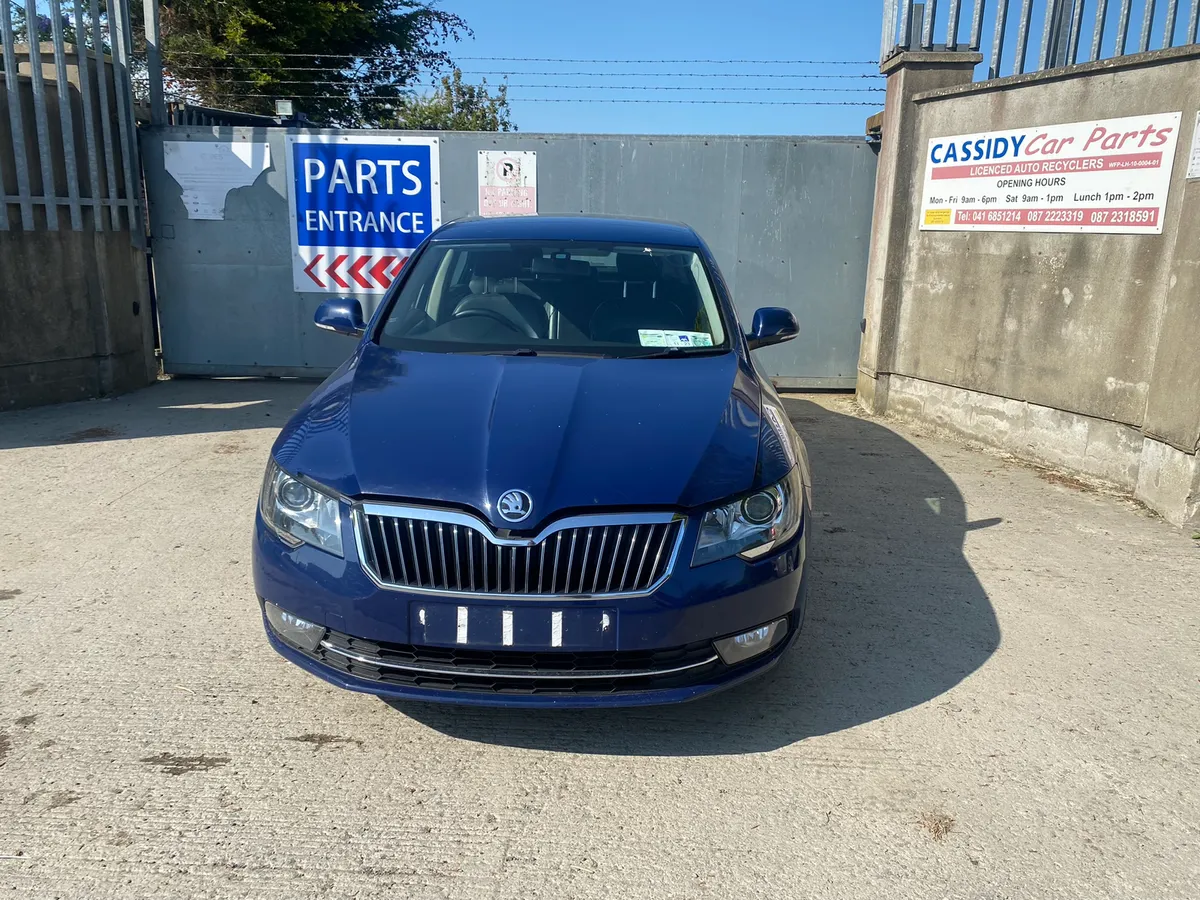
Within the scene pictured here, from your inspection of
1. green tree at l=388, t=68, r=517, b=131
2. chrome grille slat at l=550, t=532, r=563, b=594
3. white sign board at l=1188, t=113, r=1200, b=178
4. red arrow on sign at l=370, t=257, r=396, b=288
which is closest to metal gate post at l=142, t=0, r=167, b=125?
red arrow on sign at l=370, t=257, r=396, b=288

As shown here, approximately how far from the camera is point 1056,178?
20.6 feet

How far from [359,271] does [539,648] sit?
6.88 metres

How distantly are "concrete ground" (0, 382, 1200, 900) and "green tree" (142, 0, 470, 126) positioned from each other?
18.1 m

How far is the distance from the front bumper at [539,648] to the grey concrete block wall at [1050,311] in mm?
3760

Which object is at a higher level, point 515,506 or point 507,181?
point 507,181

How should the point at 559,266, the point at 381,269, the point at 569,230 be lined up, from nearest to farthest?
1. the point at 559,266
2. the point at 569,230
3. the point at 381,269

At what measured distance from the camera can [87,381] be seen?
7902 millimetres

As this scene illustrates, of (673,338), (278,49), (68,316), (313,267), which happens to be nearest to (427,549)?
(673,338)

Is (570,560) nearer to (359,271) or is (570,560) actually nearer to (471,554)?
(471,554)

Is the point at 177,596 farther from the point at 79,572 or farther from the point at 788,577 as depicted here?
the point at 788,577

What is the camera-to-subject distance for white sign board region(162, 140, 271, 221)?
855 centimetres

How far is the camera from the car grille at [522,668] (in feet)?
8.77

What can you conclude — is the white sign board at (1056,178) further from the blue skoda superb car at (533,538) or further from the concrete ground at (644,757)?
the blue skoda superb car at (533,538)

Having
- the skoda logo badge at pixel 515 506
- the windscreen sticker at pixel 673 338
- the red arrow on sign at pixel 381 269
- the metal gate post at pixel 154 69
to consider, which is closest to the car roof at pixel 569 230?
the windscreen sticker at pixel 673 338
